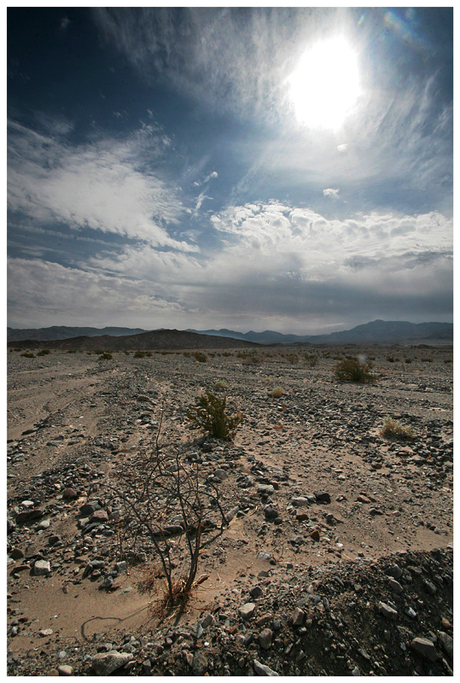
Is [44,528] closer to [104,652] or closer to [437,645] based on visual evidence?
[104,652]

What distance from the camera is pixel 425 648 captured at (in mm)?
2236

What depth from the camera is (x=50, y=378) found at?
50.5 feet

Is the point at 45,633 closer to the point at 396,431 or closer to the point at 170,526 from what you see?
the point at 170,526

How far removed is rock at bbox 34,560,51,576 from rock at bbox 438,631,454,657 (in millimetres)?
3752

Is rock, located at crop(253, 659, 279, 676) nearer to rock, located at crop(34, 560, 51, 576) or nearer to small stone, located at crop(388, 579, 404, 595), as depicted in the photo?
small stone, located at crop(388, 579, 404, 595)

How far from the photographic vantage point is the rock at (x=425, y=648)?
2.22 meters

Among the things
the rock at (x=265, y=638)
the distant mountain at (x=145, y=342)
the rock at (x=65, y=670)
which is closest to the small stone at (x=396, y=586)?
the rock at (x=265, y=638)

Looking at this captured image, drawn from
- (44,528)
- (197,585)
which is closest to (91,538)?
(44,528)

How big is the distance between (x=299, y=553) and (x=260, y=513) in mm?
910

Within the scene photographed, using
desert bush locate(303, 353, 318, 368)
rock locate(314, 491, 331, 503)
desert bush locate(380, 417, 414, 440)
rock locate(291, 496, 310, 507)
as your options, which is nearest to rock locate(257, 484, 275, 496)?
rock locate(291, 496, 310, 507)

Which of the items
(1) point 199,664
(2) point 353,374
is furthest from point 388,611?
(2) point 353,374

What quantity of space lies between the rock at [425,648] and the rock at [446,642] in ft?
0.44

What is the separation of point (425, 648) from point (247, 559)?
1667mm

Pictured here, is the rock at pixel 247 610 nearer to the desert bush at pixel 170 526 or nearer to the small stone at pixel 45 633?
the desert bush at pixel 170 526
